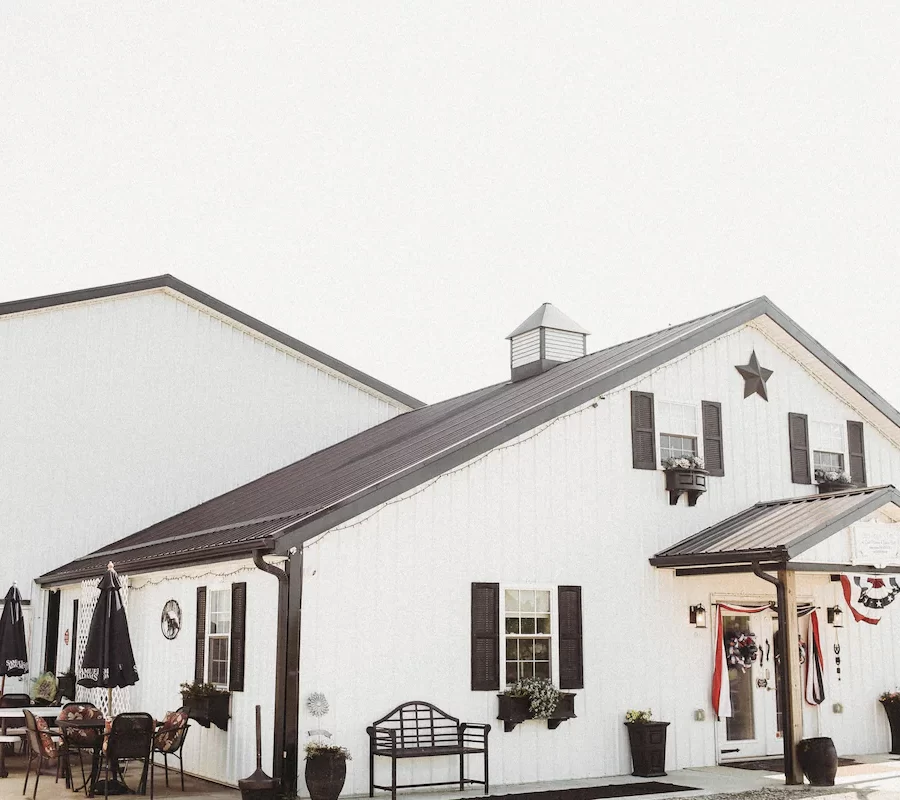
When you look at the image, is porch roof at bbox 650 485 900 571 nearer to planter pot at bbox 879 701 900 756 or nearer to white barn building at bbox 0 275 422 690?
planter pot at bbox 879 701 900 756

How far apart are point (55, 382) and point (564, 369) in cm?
948

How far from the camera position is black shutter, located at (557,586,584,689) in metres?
13.3

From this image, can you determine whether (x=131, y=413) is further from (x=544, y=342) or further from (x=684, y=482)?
(x=684, y=482)

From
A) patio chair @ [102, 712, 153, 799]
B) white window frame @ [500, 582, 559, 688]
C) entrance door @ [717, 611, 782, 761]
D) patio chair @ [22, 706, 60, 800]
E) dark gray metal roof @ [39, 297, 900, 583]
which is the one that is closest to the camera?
patio chair @ [102, 712, 153, 799]

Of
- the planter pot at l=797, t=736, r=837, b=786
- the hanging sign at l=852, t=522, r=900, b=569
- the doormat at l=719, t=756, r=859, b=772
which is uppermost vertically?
the hanging sign at l=852, t=522, r=900, b=569

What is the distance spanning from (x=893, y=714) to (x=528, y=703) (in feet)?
20.3

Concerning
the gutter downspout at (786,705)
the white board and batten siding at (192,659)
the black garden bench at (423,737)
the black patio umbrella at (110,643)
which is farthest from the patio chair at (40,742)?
the gutter downspout at (786,705)

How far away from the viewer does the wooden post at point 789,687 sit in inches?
492

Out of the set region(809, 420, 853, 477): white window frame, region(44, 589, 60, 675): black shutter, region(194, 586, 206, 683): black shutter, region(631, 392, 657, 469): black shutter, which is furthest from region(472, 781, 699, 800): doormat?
region(44, 589, 60, 675): black shutter

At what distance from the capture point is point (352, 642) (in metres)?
12.0

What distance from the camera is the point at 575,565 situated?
539 inches

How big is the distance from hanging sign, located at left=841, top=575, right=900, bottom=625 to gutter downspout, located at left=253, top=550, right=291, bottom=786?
7.14m

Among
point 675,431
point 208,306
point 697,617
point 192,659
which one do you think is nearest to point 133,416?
point 208,306

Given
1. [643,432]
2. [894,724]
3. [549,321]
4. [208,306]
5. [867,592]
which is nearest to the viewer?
[867,592]
